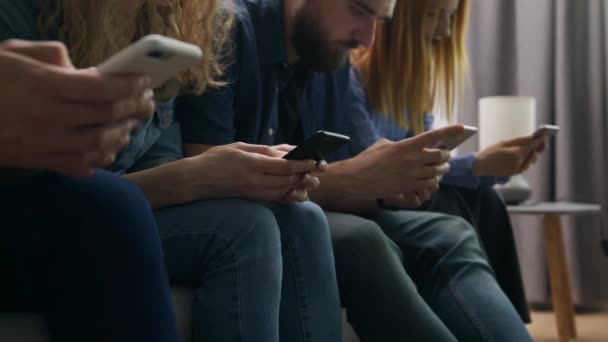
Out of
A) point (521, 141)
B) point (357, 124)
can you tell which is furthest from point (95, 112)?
point (521, 141)

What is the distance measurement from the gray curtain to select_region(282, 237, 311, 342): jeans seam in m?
2.20

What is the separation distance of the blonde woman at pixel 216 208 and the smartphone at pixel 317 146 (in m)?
0.01

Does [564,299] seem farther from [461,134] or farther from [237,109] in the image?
[237,109]

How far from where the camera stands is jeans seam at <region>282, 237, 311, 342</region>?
0.98m

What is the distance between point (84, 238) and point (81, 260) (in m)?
0.02

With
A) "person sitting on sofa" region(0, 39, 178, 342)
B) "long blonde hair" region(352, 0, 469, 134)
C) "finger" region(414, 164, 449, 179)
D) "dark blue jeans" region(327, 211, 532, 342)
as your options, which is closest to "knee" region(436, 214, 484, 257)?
"dark blue jeans" region(327, 211, 532, 342)

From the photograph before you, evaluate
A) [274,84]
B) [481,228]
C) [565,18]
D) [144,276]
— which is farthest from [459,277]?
[565,18]

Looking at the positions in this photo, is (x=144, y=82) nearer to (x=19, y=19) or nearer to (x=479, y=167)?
(x=19, y=19)

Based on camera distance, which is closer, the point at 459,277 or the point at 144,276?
the point at 144,276

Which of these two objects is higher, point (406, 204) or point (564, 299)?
point (406, 204)

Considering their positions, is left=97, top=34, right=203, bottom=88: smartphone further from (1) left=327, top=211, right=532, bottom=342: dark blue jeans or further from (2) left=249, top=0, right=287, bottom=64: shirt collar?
(2) left=249, top=0, right=287, bottom=64: shirt collar

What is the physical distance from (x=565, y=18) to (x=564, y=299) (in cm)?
113

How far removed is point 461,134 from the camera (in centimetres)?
137

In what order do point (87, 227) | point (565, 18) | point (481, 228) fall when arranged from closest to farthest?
point (87, 227) < point (481, 228) < point (565, 18)
